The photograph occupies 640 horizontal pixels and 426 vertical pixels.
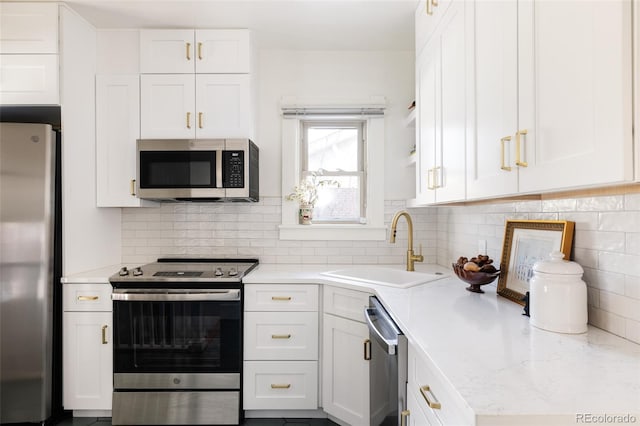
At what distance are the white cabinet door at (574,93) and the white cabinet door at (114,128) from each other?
2.31 m

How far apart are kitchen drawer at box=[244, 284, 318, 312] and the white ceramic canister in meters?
1.24

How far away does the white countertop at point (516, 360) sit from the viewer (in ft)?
2.14

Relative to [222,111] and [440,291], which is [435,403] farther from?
[222,111]

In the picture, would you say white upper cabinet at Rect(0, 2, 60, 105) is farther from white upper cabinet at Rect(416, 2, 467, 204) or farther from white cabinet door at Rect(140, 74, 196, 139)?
white upper cabinet at Rect(416, 2, 467, 204)

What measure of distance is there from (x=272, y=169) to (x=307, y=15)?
1.09m

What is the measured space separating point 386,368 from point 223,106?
1.92 meters

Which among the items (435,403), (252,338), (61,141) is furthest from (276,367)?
(61,141)

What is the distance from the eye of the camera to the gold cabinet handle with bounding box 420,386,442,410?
0.88 meters

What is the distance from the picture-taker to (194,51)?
90.5 inches

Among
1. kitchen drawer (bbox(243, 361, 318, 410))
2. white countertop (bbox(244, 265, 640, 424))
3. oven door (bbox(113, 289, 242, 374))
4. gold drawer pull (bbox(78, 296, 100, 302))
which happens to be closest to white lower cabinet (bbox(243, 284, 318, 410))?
kitchen drawer (bbox(243, 361, 318, 410))

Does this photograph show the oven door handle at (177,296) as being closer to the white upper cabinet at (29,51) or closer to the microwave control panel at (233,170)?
the microwave control panel at (233,170)

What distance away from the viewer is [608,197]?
41.1 inches

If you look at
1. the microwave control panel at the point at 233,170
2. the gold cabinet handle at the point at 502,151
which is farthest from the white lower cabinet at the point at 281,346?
the gold cabinet handle at the point at 502,151

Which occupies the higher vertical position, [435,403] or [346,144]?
[346,144]
